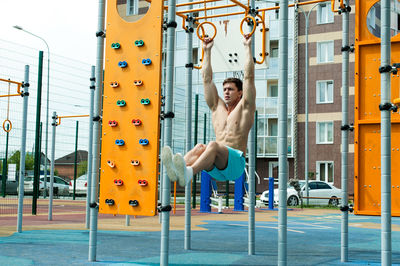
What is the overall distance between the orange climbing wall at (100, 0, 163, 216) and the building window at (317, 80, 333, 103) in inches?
954

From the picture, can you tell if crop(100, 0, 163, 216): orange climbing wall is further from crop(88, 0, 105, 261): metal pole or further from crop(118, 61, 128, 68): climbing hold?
crop(88, 0, 105, 261): metal pole

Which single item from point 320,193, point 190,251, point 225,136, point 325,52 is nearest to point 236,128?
point 225,136

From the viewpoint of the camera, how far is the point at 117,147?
5875 millimetres

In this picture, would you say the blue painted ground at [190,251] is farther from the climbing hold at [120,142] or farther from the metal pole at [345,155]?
the climbing hold at [120,142]

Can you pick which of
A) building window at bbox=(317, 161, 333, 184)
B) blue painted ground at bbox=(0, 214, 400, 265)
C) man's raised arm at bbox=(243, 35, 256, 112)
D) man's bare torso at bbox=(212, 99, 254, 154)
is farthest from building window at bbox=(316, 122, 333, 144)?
man's raised arm at bbox=(243, 35, 256, 112)

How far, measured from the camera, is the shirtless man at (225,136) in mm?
4941

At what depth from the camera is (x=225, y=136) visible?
5.98 meters

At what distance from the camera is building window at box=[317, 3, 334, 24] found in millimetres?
29047

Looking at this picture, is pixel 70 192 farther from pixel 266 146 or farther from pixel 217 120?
pixel 217 120

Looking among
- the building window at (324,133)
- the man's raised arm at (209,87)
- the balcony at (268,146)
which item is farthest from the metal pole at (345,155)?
the building window at (324,133)

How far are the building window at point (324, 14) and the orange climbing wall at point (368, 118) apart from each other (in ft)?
79.6

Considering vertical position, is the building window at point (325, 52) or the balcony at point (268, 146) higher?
the building window at point (325, 52)

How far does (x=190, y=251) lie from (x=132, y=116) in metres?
2.15

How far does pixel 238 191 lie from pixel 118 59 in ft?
33.4
